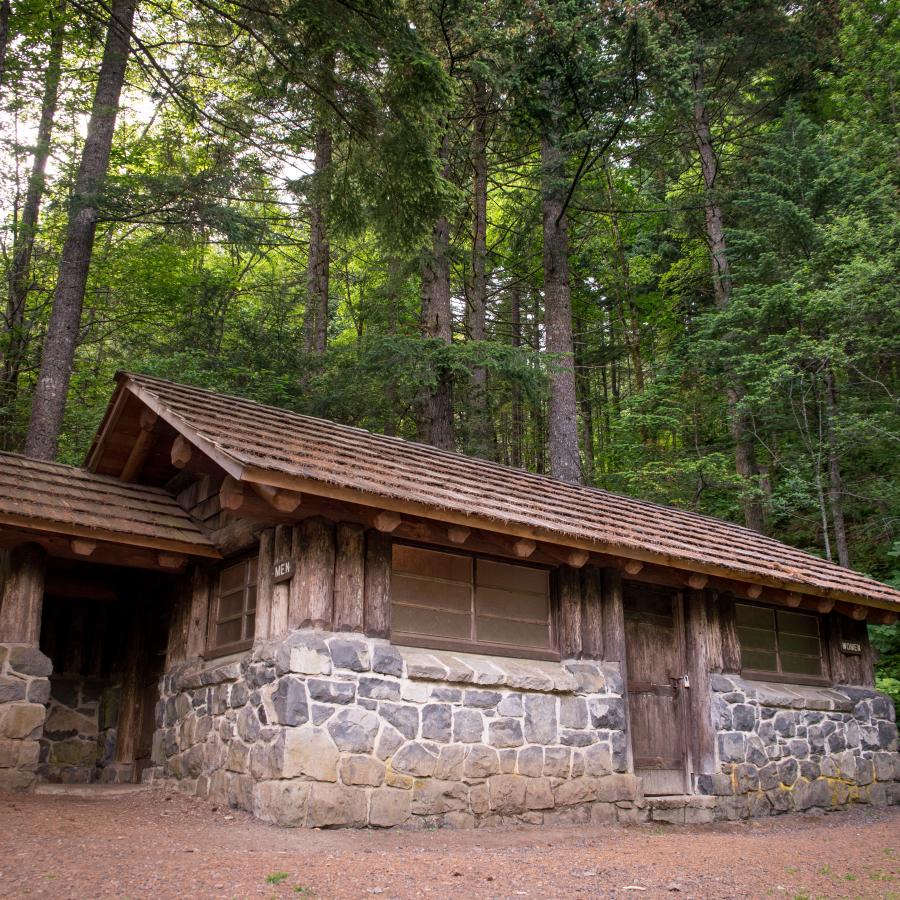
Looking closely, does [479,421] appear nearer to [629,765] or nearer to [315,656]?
[629,765]

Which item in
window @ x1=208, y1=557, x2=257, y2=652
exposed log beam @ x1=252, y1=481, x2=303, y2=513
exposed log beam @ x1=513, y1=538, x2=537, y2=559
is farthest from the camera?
window @ x1=208, y1=557, x2=257, y2=652

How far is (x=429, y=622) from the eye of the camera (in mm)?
7906

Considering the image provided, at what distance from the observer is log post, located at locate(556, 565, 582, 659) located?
8.76 m

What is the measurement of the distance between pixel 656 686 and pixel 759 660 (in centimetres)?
179

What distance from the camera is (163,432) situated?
9.31 m

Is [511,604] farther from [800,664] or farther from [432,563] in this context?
[800,664]

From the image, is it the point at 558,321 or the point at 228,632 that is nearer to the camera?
the point at 228,632

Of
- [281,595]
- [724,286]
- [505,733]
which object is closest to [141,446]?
[281,595]

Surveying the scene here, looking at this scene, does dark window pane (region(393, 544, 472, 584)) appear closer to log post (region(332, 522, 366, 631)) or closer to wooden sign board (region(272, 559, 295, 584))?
log post (region(332, 522, 366, 631))

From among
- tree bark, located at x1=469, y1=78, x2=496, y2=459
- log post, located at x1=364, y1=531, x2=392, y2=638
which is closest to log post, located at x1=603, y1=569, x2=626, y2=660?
log post, located at x1=364, y1=531, x2=392, y2=638

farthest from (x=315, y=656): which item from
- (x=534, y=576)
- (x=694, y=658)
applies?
(x=694, y=658)

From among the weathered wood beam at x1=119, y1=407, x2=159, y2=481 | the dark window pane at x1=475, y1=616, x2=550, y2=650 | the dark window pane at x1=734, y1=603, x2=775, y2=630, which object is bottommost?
the dark window pane at x1=475, y1=616, x2=550, y2=650

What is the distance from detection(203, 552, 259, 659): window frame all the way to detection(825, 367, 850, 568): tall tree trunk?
10874 mm

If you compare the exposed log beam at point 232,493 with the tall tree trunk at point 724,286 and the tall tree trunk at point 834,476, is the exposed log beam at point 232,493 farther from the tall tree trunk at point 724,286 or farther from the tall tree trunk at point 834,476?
the tall tree trunk at point 834,476
